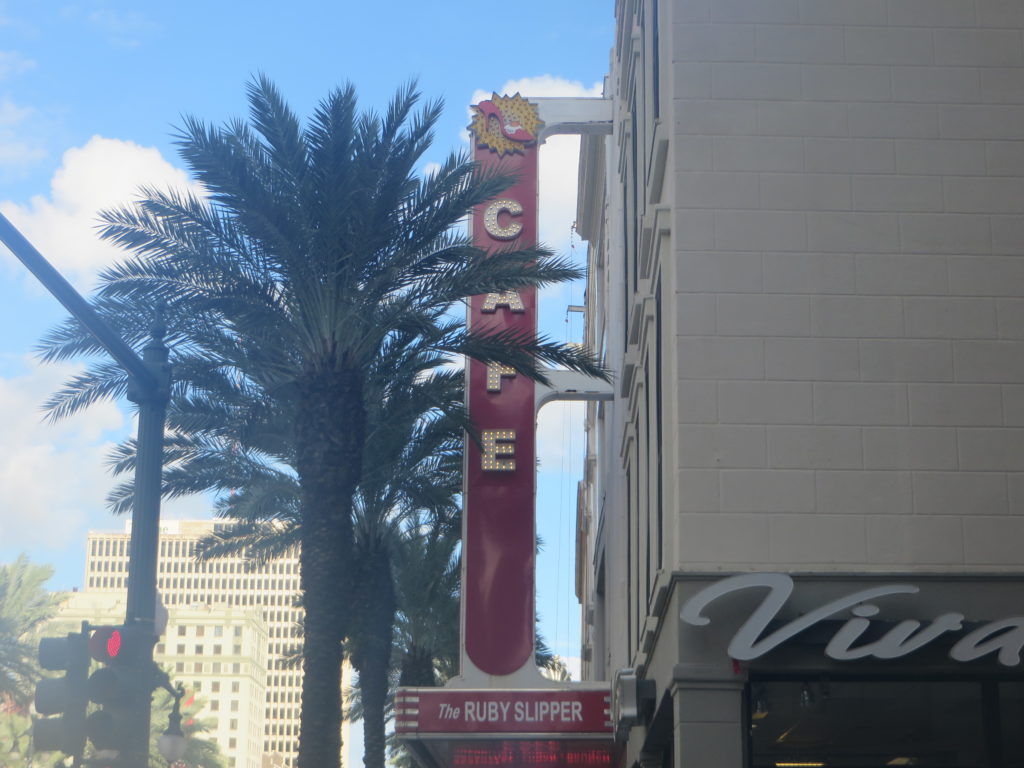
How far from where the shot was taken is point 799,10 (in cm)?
1277

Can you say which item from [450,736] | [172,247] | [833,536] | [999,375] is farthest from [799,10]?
[450,736]

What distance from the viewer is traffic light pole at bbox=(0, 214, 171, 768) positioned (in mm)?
8633

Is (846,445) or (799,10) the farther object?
(799,10)

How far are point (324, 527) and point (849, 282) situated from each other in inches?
336

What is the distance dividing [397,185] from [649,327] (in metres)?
4.96

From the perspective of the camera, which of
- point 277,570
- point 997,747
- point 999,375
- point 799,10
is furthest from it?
point 277,570

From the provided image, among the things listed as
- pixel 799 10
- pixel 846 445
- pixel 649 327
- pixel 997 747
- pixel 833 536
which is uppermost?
pixel 799 10

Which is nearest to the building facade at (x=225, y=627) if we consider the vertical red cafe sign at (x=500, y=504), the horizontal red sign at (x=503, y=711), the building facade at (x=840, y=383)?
the vertical red cafe sign at (x=500, y=504)

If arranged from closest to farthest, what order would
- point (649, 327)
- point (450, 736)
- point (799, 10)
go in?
point (799, 10), point (649, 327), point (450, 736)

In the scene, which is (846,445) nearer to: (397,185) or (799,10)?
(799,10)

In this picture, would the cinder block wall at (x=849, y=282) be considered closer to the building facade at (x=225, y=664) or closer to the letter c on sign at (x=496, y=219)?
the letter c on sign at (x=496, y=219)

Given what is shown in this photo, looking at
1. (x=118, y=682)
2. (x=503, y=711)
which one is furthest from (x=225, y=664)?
(x=118, y=682)

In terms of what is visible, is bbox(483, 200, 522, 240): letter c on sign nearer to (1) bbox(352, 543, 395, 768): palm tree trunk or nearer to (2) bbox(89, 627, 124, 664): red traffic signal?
(1) bbox(352, 543, 395, 768): palm tree trunk

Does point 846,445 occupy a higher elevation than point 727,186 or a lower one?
lower
